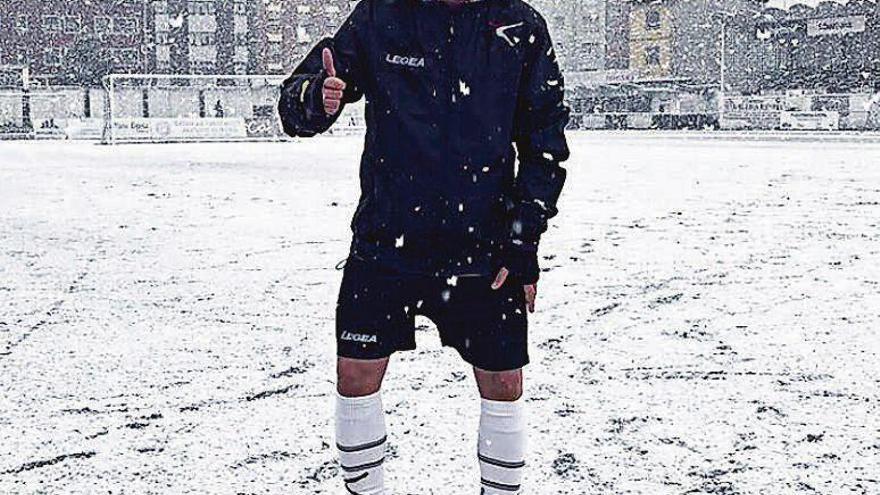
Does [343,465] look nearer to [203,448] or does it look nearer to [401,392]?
[203,448]

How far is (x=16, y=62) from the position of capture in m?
47.0

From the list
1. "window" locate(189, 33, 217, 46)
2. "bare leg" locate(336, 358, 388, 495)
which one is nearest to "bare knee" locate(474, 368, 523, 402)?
"bare leg" locate(336, 358, 388, 495)

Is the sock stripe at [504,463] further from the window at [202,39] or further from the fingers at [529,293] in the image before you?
the window at [202,39]

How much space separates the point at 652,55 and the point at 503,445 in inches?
1894

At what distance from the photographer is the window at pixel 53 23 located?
47.8 m

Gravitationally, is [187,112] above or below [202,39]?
below

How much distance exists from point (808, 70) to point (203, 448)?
137 feet

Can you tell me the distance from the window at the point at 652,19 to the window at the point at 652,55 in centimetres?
102

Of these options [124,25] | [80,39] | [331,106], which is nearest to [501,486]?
[331,106]

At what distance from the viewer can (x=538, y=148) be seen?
2305 mm

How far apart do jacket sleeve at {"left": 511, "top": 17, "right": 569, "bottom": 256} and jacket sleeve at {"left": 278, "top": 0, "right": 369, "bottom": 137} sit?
1.30 ft

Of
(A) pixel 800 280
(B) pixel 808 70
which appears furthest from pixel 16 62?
(A) pixel 800 280

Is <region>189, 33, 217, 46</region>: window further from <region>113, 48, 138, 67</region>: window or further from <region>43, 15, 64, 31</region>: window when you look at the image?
<region>43, 15, 64, 31</region>: window

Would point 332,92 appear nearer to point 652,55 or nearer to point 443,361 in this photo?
point 443,361
